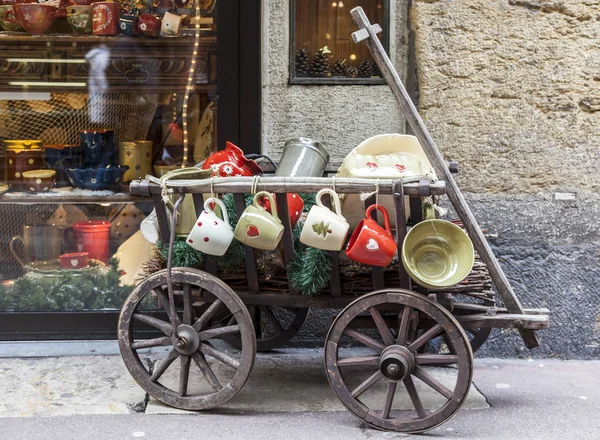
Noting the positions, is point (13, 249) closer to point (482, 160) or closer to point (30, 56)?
point (30, 56)

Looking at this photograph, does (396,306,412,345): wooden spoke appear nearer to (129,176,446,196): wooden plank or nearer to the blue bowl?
(129,176,446,196): wooden plank

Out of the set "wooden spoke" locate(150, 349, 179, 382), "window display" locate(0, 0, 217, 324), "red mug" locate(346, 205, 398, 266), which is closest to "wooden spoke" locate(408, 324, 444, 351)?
"red mug" locate(346, 205, 398, 266)

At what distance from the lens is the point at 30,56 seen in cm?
499

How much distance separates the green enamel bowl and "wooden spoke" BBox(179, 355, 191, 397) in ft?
3.44

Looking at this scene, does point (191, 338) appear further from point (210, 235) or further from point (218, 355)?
point (210, 235)

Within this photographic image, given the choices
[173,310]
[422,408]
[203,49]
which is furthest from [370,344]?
[203,49]

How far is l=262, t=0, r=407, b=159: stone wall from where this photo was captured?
475 cm

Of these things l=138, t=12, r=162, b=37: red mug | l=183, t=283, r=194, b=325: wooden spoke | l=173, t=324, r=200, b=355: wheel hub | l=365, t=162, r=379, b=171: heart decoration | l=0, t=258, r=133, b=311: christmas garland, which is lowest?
l=0, t=258, r=133, b=311: christmas garland

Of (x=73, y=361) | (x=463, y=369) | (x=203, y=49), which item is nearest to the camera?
(x=463, y=369)

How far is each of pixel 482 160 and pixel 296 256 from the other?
1392 millimetres

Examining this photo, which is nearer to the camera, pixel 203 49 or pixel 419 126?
pixel 419 126

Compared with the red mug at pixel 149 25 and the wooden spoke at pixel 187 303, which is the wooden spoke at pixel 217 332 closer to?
the wooden spoke at pixel 187 303

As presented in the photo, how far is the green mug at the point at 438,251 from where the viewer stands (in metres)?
3.66

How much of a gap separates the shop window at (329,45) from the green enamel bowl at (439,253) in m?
1.33
